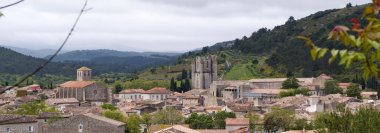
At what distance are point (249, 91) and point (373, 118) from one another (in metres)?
76.6

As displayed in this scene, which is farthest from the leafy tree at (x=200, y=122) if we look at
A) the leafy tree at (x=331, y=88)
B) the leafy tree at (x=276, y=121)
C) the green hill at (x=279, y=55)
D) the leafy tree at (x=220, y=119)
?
the green hill at (x=279, y=55)

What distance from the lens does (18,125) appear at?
118 ft

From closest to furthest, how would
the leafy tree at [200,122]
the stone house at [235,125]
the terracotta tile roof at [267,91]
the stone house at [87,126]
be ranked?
1. the stone house at [87,126]
2. the stone house at [235,125]
3. the leafy tree at [200,122]
4. the terracotta tile roof at [267,91]

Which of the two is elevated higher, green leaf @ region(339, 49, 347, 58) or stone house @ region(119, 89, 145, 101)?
green leaf @ region(339, 49, 347, 58)

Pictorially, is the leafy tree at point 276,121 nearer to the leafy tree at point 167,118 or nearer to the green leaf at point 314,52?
the leafy tree at point 167,118

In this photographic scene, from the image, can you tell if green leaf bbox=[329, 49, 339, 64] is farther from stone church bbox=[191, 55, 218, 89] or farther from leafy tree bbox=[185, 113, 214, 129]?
stone church bbox=[191, 55, 218, 89]

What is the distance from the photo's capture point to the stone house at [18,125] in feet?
115

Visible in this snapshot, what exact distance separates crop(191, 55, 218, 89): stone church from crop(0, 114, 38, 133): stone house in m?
83.4

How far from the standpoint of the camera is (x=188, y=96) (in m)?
94.1

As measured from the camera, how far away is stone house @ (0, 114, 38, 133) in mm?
35156

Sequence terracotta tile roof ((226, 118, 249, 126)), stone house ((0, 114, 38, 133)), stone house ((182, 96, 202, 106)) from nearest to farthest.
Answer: stone house ((0, 114, 38, 133)) → terracotta tile roof ((226, 118, 249, 126)) → stone house ((182, 96, 202, 106))

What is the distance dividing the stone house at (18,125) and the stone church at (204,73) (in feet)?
274

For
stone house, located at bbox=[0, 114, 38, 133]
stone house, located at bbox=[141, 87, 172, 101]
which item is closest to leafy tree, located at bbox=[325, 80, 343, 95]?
stone house, located at bbox=[141, 87, 172, 101]

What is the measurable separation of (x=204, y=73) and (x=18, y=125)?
3392 inches
